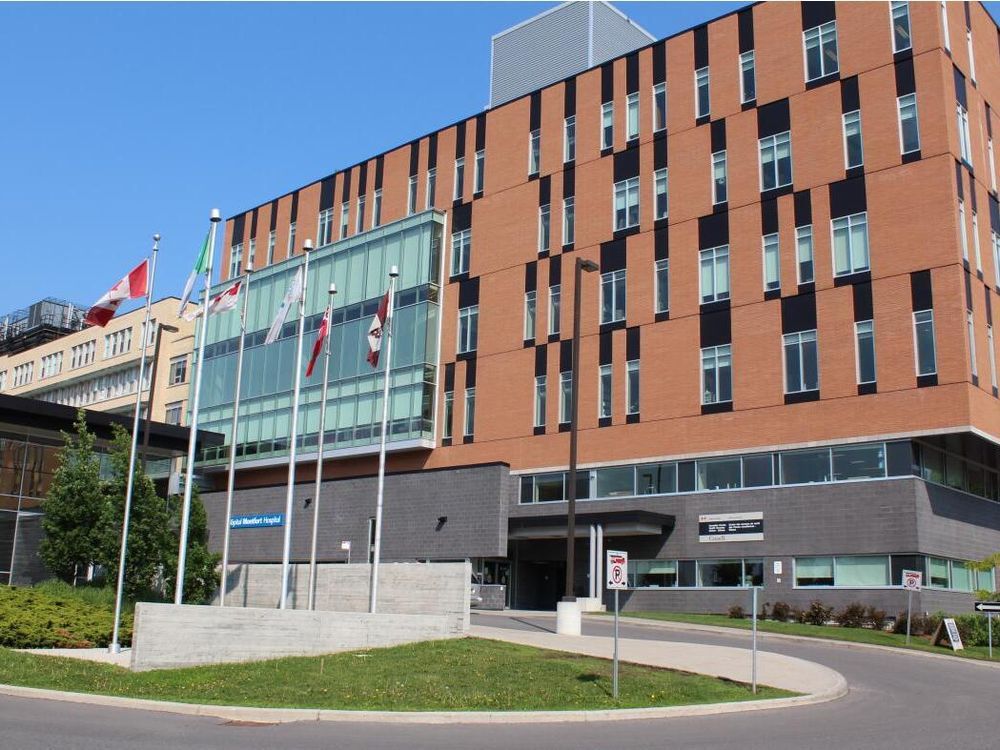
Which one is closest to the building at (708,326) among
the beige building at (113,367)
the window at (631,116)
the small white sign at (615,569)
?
the window at (631,116)

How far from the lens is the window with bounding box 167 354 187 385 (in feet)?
246

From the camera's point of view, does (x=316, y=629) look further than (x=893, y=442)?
No

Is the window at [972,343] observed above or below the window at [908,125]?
below

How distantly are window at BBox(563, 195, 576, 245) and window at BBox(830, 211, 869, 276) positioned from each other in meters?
13.2

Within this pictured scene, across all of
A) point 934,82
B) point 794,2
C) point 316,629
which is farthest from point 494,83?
point 316,629

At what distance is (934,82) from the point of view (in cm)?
3997

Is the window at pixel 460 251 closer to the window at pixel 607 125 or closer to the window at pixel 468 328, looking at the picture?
the window at pixel 468 328

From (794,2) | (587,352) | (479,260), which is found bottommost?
(587,352)

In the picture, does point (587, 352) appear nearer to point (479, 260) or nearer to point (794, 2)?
point (479, 260)

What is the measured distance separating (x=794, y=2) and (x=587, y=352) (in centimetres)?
1772

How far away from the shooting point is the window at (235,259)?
69.8 m

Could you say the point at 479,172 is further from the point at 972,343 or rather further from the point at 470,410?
the point at 972,343

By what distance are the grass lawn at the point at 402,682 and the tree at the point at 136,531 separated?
14379 millimetres

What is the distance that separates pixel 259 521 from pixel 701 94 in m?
33.0
